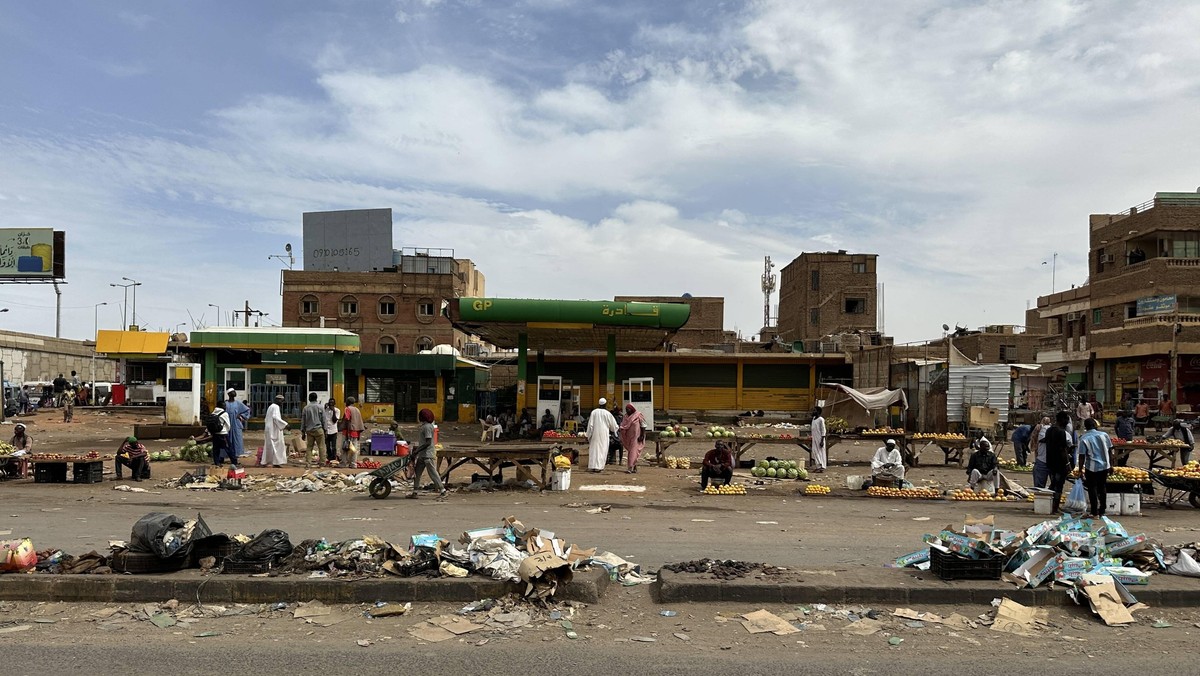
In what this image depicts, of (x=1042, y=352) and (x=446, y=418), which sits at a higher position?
(x=1042, y=352)

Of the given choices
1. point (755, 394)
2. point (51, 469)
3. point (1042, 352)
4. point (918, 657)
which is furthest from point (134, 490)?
point (1042, 352)

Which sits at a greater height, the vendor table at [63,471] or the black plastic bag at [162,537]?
the black plastic bag at [162,537]

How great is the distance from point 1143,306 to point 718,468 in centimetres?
3822

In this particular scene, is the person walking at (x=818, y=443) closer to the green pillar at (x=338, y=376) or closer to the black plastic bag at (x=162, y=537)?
the black plastic bag at (x=162, y=537)

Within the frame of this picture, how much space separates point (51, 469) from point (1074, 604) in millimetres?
18893

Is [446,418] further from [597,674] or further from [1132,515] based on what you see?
[597,674]

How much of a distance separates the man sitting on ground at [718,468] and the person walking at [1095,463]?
6.28 metres

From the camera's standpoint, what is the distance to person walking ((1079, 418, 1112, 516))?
12.8 meters

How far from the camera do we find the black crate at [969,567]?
7.82 metres

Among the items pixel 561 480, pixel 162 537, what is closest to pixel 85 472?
pixel 561 480

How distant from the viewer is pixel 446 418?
40.1 meters

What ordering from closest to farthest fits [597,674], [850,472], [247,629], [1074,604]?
[597,674], [247,629], [1074,604], [850,472]

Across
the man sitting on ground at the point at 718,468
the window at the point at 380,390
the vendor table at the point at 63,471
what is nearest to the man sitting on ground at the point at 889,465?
the man sitting on ground at the point at 718,468

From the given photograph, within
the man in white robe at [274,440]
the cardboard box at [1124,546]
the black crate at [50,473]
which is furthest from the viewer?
the man in white robe at [274,440]
